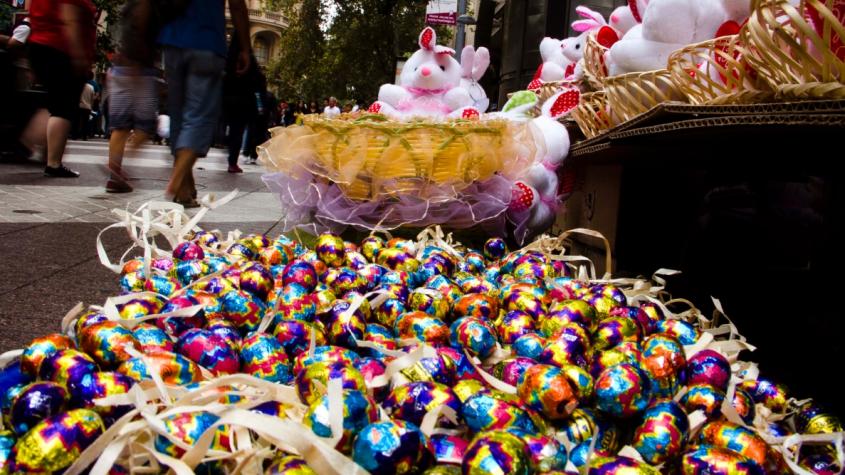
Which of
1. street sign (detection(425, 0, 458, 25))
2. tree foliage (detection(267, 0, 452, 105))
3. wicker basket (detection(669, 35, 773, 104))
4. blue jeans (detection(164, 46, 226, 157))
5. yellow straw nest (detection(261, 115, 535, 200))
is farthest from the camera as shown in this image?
tree foliage (detection(267, 0, 452, 105))

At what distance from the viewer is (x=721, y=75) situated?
1757mm

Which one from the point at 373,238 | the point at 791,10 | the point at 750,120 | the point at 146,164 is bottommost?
the point at 146,164

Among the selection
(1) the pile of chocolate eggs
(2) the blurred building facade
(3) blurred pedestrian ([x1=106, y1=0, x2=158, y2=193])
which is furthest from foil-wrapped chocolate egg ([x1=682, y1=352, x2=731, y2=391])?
(2) the blurred building facade

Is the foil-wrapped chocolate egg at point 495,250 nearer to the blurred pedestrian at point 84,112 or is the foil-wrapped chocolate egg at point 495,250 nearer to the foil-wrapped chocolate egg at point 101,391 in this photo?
the foil-wrapped chocolate egg at point 101,391

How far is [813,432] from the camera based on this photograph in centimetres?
104

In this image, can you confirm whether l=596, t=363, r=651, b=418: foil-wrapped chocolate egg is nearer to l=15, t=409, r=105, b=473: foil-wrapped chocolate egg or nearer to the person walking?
l=15, t=409, r=105, b=473: foil-wrapped chocolate egg

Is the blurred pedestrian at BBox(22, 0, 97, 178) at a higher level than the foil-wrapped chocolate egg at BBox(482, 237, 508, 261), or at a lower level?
higher

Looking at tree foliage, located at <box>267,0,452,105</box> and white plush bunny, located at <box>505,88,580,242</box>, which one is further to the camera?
tree foliage, located at <box>267,0,452,105</box>

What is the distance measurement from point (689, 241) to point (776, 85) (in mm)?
846

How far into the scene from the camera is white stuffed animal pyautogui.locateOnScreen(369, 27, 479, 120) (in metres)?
4.42

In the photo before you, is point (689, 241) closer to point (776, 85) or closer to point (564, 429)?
point (776, 85)

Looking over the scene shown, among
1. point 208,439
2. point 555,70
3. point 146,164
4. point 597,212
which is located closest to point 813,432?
point 208,439

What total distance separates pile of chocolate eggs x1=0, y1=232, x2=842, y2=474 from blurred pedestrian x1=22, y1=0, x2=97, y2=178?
4.17 meters

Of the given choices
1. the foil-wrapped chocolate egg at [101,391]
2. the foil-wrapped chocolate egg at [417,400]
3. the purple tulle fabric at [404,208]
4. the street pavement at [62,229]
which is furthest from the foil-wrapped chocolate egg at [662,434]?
the purple tulle fabric at [404,208]
